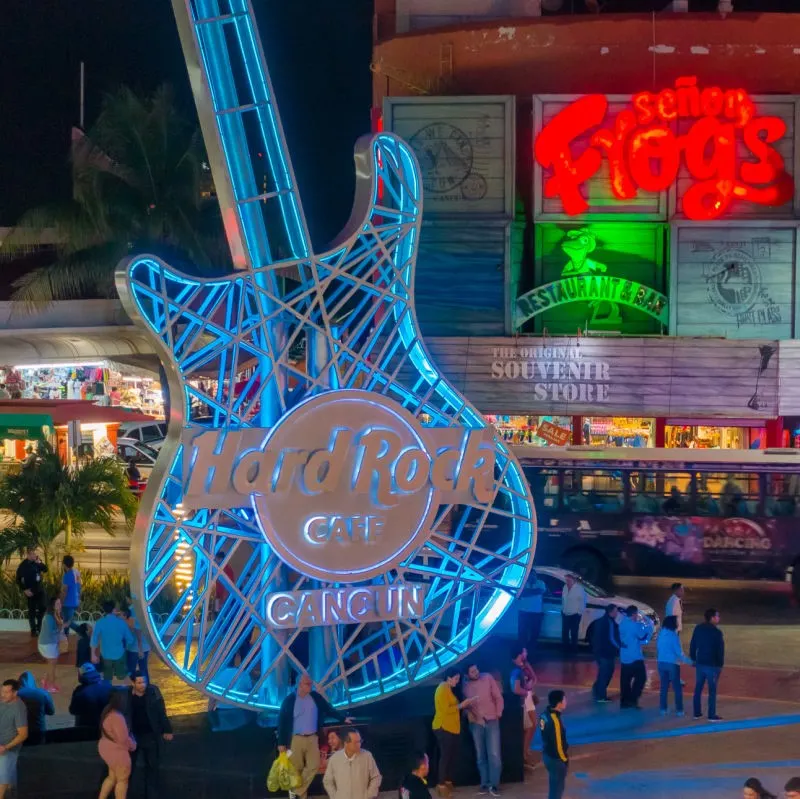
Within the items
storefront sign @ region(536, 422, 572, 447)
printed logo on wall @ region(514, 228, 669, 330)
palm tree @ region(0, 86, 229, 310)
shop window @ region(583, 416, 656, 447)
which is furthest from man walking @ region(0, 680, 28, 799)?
shop window @ region(583, 416, 656, 447)

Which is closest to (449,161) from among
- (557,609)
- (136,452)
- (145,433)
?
(557,609)

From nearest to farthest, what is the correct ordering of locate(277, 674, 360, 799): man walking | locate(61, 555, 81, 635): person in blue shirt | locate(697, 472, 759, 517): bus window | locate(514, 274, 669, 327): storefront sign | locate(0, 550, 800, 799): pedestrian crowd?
locate(0, 550, 800, 799): pedestrian crowd < locate(277, 674, 360, 799): man walking < locate(61, 555, 81, 635): person in blue shirt < locate(697, 472, 759, 517): bus window < locate(514, 274, 669, 327): storefront sign

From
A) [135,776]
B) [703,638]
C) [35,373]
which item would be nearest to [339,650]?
[135,776]

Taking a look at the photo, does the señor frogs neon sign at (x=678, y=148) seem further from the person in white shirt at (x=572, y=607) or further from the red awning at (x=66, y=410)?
the red awning at (x=66, y=410)

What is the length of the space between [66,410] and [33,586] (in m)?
14.4

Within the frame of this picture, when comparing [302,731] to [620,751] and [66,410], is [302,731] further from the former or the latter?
[66,410]

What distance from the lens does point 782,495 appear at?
77.8 feet

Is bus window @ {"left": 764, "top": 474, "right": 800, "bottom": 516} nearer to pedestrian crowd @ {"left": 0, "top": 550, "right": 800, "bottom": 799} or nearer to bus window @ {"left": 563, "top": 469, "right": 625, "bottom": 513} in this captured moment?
bus window @ {"left": 563, "top": 469, "right": 625, "bottom": 513}

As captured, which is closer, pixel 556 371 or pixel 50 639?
pixel 50 639

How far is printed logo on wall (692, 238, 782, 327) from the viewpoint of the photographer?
29.0 meters

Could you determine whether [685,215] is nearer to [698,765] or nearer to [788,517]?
[788,517]

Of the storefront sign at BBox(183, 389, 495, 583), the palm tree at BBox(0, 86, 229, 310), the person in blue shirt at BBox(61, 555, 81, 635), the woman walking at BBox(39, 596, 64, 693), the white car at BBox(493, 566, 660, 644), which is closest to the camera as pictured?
the storefront sign at BBox(183, 389, 495, 583)

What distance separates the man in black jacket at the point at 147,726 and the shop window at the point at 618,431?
1971 cm

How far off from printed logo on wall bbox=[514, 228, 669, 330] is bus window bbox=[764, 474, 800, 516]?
21.7ft
